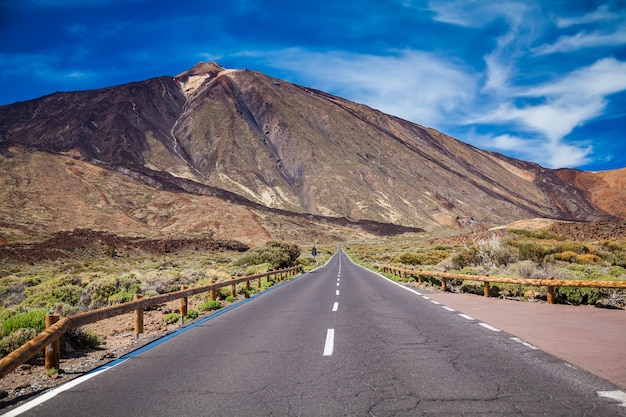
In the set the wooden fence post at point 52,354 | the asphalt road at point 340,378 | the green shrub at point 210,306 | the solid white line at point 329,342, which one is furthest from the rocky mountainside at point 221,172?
the asphalt road at point 340,378

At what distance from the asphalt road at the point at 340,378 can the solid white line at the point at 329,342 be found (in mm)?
20

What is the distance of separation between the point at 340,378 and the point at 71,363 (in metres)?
4.77

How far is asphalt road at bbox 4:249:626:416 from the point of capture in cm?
480

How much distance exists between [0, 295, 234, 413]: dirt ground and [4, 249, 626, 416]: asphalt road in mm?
426

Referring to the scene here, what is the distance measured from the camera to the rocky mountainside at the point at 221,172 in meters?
90.2

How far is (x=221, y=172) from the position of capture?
461 feet

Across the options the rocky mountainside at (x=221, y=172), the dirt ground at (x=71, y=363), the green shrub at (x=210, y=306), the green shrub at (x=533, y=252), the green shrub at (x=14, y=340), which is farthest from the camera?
the rocky mountainside at (x=221, y=172)

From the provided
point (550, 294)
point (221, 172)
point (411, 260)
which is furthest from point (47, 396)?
point (221, 172)

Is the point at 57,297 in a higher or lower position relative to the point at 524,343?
lower

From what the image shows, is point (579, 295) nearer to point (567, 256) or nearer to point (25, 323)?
point (25, 323)

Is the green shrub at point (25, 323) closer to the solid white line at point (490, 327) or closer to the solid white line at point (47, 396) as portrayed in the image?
Answer: the solid white line at point (47, 396)

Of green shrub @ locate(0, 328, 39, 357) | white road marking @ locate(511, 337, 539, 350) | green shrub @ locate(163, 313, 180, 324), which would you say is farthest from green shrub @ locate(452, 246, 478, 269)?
green shrub @ locate(0, 328, 39, 357)

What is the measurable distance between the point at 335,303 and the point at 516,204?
185 metres

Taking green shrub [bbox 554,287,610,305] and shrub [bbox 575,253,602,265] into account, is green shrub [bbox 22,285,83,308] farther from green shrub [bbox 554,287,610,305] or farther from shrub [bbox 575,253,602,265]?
shrub [bbox 575,253,602,265]
